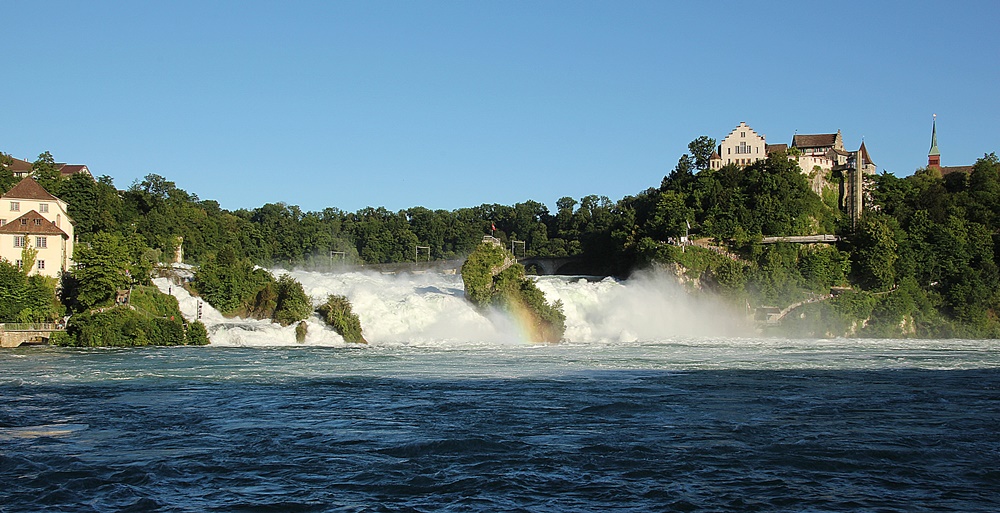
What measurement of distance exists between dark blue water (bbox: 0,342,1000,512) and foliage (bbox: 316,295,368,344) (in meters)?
11.9

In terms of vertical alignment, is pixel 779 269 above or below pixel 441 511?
above

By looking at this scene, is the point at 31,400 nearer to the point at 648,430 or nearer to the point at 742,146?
the point at 648,430

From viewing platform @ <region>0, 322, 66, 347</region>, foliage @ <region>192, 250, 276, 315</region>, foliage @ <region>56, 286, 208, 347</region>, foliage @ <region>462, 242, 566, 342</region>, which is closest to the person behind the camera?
viewing platform @ <region>0, 322, 66, 347</region>

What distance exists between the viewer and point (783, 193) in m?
72.2

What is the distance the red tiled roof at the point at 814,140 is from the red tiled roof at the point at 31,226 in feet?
212

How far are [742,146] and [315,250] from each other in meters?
42.9

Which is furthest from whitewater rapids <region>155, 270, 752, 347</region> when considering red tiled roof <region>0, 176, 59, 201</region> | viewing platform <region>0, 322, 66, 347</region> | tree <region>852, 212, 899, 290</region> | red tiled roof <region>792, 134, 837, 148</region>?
red tiled roof <region>792, 134, 837, 148</region>

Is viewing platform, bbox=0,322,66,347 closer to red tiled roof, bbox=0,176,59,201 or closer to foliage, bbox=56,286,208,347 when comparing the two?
foliage, bbox=56,286,208,347

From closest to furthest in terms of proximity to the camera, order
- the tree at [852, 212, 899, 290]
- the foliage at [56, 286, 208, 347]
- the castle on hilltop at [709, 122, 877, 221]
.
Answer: the foliage at [56, 286, 208, 347], the tree at [852, 212, 899, 290], the castle on hilltop at [709, 122, 877, 221]

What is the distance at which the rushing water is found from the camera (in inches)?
662

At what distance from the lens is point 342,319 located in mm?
48781

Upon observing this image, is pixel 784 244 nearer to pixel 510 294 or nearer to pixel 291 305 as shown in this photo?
pixel 510 294

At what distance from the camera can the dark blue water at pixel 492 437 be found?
54.9 ft

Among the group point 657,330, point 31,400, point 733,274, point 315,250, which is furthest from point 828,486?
point 315,250
